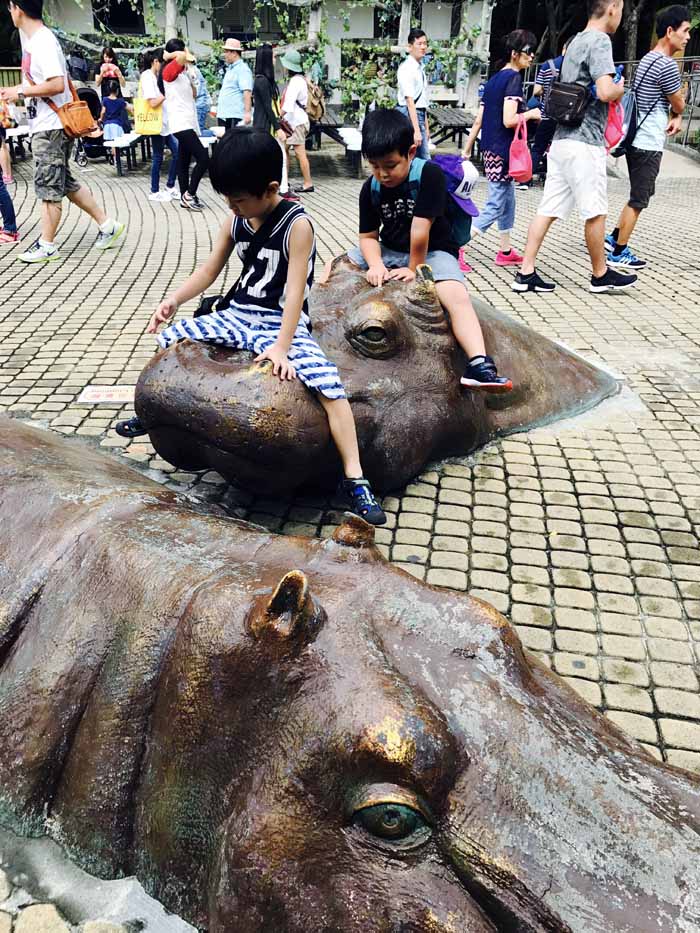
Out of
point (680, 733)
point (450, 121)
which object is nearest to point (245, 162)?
point (680, 733)

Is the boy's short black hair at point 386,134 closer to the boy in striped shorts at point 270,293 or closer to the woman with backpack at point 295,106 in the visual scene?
the boy in striped shorts at point 270,293

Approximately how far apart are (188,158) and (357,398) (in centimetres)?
939

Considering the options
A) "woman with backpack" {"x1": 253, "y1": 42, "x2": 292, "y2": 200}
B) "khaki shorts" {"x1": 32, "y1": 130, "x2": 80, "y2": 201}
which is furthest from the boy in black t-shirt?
"woman with backpack" {"x1": 253, "y1": 42, "x2": 292, "y2": 200}

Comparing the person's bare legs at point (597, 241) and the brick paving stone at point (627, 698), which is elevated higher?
the person's bare legs at point (597, 241)

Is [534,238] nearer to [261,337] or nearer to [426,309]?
[426,309]

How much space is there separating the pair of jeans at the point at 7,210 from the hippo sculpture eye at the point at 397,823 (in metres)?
9.22

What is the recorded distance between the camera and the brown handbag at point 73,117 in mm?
8031

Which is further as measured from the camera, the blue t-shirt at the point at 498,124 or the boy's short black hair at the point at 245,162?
the blue t-shirt at the point at 498,124

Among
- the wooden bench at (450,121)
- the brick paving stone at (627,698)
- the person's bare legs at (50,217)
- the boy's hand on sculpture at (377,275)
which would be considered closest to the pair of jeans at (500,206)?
the person's bare legs at (50,217)

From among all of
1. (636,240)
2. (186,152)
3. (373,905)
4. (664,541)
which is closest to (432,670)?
(373,905)

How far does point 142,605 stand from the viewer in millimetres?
1908

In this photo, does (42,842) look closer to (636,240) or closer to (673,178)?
(636,240)

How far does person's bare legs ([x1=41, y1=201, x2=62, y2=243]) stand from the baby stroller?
25.5 feet

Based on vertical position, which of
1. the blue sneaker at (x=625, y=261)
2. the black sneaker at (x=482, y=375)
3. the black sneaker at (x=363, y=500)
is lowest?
the blue sneaker at (x=625, y=261)
